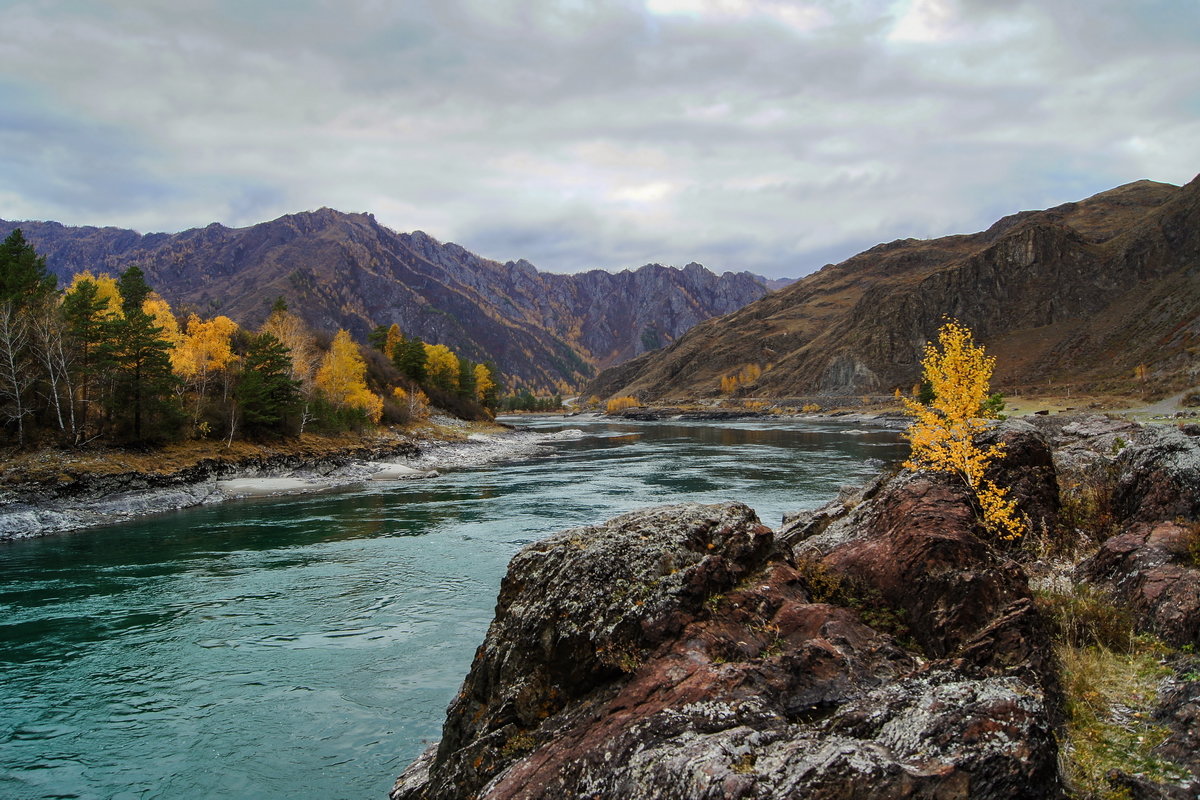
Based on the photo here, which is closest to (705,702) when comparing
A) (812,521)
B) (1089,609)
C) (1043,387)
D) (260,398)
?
(1089,609)

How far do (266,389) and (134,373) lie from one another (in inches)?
481

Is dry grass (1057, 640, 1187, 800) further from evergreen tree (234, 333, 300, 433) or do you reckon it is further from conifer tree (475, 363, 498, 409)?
conifer tree (475, 363, 498, 409)

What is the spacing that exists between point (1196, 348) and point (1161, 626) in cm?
15496

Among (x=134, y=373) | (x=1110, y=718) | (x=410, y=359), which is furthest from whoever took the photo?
(x=410, y=359)

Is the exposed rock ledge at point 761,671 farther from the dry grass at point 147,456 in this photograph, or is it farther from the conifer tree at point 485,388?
the conifer tree at point 485,388

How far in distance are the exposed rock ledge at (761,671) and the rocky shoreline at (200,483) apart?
40.1m

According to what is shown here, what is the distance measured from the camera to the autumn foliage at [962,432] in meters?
13.8

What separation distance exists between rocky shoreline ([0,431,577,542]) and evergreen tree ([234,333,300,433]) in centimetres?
561

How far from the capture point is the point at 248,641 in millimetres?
18359

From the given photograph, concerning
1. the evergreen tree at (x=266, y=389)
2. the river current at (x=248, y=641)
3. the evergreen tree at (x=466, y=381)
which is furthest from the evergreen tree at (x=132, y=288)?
the evergreen tree at (x=466, y=381)

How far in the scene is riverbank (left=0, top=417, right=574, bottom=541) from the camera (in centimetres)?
3803

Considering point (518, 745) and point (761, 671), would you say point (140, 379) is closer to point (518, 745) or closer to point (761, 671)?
point (518, 745)

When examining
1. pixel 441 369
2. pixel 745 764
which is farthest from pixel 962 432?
pixel 441 369

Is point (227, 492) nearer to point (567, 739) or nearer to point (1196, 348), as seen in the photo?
point (567, 739)
